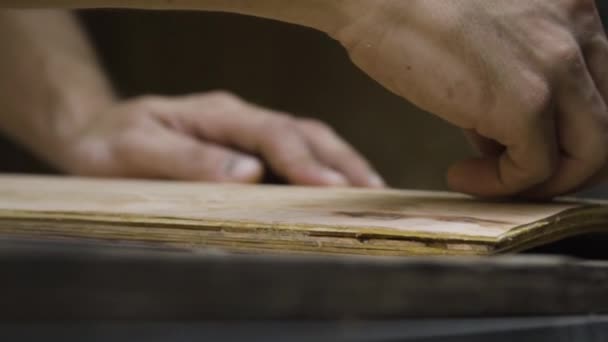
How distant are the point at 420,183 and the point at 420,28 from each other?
0.98 m

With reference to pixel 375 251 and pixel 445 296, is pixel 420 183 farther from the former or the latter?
pixel 445 296

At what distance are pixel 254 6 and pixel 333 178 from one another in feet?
1.58

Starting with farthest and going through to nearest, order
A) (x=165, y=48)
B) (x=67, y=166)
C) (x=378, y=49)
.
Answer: (x=165, y=48), (x=67, y=166), (x=378, y=49)

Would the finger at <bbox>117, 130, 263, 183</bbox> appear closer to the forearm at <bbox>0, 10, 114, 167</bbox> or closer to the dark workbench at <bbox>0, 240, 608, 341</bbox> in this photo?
the forearm at <bbox>0, 10, 114, 167</bbox>

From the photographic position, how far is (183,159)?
108cm

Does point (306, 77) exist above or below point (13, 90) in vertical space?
above

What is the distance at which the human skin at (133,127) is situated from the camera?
1.04m

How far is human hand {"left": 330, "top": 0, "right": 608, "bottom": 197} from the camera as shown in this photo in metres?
0.52

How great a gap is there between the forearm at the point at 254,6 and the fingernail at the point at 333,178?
45 centimetres

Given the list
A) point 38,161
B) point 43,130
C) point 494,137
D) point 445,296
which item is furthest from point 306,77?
point 445,296

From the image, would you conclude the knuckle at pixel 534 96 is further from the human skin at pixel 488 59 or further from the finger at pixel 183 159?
the finger at pixel 183 159

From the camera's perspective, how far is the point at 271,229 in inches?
18.6

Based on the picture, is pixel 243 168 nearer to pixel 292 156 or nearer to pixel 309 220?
pixel 292 156

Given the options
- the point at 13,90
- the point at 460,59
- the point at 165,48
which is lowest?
the point at 460,59
